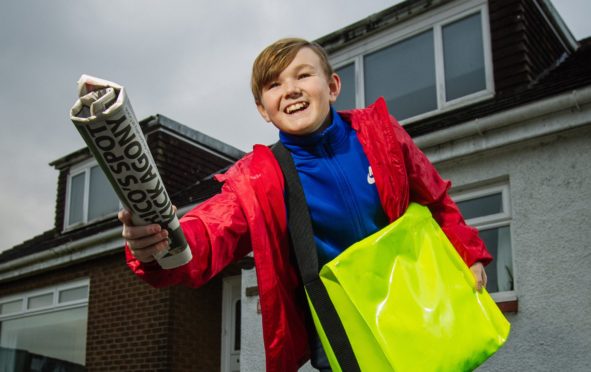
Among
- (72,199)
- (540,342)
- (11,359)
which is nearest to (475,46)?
(540,342)

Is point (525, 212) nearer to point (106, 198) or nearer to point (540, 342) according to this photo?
point (540, 342)

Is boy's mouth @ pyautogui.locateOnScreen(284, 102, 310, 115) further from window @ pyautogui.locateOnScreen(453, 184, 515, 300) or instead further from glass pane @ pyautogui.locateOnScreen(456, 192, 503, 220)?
glass pane @ pyautogui.locateOnScreen(456, 192, 503, 220)

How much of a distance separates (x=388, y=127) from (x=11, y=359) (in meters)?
12.3

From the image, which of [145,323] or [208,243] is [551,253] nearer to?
[208,243]

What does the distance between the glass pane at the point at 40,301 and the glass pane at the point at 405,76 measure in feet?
23.1

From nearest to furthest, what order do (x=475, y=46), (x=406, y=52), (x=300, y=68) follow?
1. (x=300, y=68)
2. (x=475, y=46)
3. (x=406, y=52)

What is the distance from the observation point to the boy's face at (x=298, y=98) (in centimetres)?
248

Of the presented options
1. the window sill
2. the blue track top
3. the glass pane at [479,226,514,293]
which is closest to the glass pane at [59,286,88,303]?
the glass pane at [479,226,514,293]

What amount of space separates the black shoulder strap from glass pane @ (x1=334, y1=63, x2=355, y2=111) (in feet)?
23.4

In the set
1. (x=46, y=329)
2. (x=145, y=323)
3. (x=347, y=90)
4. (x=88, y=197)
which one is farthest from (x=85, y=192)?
(x=347, y=90)

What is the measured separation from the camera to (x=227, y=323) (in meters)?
11.1

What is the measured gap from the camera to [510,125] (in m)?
6.58

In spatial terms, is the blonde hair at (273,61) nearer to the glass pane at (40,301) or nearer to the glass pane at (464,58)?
the glass pane at (464,58)

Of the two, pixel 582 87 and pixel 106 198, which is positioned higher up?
pixel 106 198
